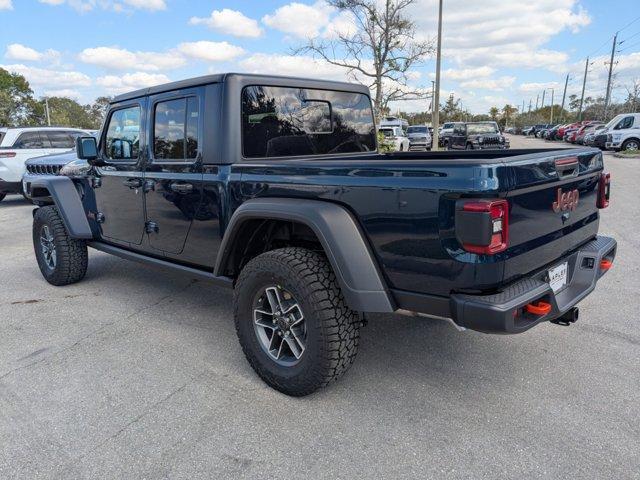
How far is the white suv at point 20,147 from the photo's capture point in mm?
11000

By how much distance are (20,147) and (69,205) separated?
7920 millimetres

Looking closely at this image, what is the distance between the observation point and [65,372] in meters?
3.28

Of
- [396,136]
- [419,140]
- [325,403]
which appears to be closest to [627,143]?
[419,140]

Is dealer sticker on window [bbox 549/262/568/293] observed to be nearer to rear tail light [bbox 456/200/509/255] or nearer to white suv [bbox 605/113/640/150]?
rear tail light [bbox 456/200/509/255]

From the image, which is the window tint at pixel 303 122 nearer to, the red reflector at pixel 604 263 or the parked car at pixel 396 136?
the red reflector at pixel 604 263

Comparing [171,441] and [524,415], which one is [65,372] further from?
[524,415]

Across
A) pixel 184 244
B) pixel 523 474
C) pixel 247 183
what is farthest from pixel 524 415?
pixel 184 244

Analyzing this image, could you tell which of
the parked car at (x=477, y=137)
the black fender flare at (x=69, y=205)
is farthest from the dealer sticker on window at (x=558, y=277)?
the parked car at (x=477, y=137)

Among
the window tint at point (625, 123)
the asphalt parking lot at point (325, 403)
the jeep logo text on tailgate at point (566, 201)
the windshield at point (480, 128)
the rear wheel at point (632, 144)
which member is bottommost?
the asphalt parking lot at point (325, 403)

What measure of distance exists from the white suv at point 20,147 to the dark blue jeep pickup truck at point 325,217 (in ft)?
27.0

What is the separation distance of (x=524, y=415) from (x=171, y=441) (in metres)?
1.88

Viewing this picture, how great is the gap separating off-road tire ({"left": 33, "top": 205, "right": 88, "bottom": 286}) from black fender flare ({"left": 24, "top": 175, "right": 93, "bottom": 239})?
8.8 inches

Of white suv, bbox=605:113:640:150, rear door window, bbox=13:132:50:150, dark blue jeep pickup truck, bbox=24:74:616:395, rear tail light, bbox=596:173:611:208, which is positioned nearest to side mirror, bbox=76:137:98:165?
dark blue jeep pickup truck, bbox=24:74:616:395

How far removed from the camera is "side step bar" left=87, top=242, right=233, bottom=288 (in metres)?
3.38
